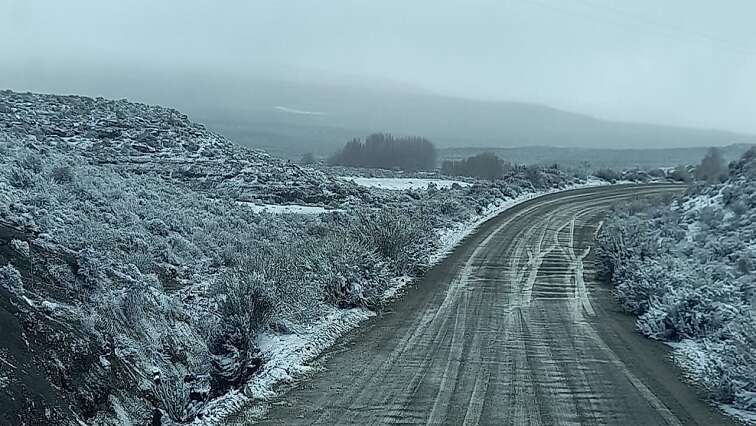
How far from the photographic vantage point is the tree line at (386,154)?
349 ft

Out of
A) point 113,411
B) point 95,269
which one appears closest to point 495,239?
point 95,269

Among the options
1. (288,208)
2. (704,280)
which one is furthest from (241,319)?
(288,208)

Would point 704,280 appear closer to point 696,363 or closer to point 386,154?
point 696,363

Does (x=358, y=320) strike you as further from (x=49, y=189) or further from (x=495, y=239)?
(x=495, y=239)

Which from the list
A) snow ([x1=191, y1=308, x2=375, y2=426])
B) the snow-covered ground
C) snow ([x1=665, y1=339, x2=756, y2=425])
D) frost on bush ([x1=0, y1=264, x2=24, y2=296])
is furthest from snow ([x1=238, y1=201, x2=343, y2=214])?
frost on bush ([x1=0, y1=264, x2=24, y2=296])

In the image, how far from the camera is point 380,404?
8.90 metres

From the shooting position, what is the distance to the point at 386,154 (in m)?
110

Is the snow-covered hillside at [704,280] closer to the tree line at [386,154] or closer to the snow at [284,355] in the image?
the snow at [284,355]

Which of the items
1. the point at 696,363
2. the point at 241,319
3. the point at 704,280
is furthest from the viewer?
the point at 704,280

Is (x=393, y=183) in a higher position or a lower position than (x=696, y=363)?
lower

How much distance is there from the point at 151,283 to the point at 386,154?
97.7 m

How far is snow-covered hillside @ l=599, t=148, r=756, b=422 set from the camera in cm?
1021

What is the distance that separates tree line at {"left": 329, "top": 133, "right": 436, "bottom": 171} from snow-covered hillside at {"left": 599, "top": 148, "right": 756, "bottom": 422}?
257 feet

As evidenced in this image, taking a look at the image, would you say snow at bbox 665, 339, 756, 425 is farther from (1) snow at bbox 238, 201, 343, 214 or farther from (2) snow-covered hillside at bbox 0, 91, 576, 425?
(1) snow at bbox 238, 201, 343, 214
